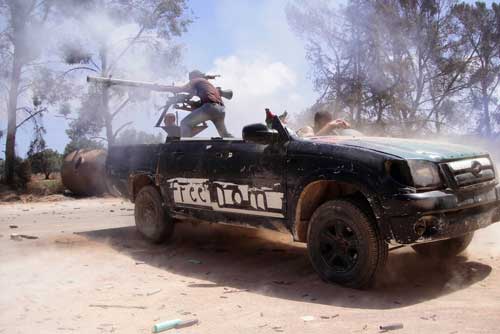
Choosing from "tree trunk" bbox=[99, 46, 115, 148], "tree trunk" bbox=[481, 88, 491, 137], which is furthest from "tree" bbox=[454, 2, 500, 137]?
"tree trunk" bbox=[99, 46, 115, 148]

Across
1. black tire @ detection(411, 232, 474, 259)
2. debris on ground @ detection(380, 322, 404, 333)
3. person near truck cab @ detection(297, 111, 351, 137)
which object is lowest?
debris on ground @ detection(380, 322, 404, 333)

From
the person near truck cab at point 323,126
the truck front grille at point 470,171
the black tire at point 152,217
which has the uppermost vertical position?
the person near truck cab at point 323,126

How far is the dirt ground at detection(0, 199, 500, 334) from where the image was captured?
3.72m

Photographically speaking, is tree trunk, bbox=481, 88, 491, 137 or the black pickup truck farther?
tree trunk, bbox=481, 88, 491, 137

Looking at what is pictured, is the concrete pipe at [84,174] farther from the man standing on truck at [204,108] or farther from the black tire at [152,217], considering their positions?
the black tire at [152,217]

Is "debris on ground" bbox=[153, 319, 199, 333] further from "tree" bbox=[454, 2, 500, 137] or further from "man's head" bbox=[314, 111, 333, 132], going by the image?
"tree" bbox=[454, 2, 500, 137]

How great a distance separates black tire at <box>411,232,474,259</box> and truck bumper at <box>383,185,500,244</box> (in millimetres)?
983

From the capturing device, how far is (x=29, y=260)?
19.5 ft

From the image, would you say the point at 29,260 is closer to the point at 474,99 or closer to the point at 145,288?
the point at 145,288

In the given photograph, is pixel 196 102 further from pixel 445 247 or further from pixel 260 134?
pixel 445 247

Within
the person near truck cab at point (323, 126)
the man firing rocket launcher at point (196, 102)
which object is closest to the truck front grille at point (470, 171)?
the person near truck cab at point (323, 126)

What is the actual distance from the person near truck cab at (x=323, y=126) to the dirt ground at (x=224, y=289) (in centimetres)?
130

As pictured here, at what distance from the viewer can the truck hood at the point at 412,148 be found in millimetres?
4297

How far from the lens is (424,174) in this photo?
4.19 meters
